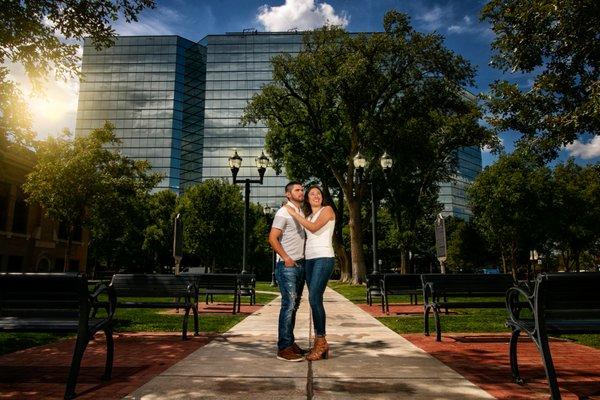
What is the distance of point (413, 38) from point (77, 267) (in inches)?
1344

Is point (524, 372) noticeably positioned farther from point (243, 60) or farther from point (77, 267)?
point (243, 60)

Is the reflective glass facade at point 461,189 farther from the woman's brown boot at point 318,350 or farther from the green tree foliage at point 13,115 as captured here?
the woman's brown boot at point 318,350

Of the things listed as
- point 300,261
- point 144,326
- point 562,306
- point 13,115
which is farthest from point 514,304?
point 13,115

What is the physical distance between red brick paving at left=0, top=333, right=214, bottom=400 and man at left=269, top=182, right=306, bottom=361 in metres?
1.30

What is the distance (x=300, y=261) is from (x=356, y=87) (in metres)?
20.3

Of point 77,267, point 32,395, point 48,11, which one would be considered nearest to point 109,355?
point 32,395

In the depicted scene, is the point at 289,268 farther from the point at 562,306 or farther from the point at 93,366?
the point at 562,306

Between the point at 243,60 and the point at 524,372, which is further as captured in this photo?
the point at 243,60

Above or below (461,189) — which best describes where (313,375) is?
below

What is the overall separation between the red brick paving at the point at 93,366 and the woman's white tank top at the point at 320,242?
1992 millimetres

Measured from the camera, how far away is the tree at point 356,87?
77.0ft

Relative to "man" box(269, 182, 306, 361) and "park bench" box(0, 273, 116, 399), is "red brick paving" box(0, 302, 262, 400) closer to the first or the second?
"park bench" box(0, 273, 116, 399)

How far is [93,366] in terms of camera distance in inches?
175

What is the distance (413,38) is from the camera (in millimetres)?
23812
